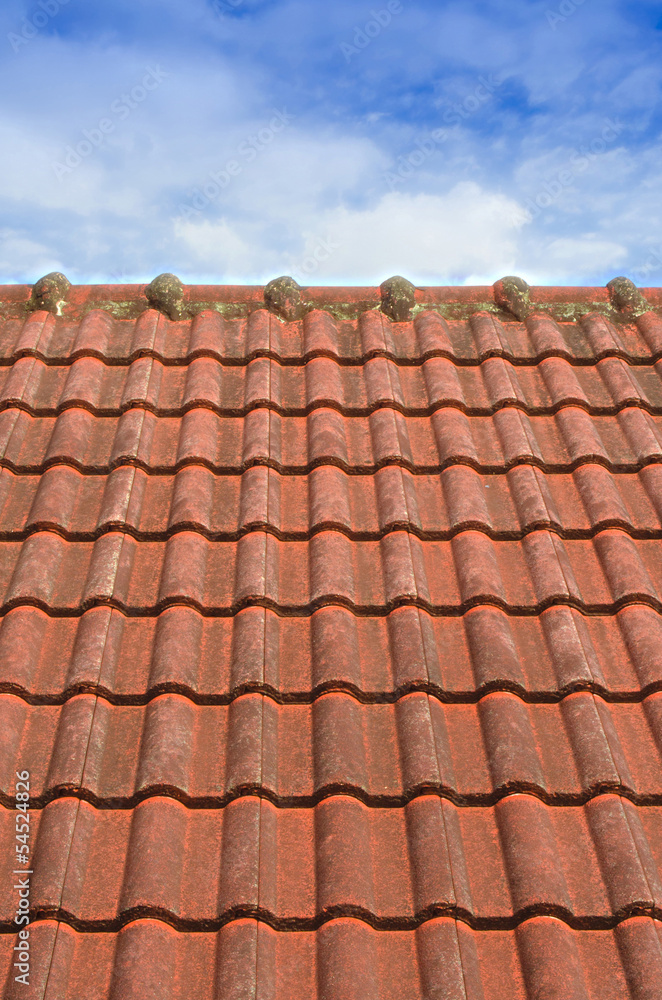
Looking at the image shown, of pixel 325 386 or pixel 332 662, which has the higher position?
pixel 325 386

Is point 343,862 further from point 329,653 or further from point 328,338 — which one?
point 328,338

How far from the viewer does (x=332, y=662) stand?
276cm

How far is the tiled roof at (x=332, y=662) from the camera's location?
2.17 m

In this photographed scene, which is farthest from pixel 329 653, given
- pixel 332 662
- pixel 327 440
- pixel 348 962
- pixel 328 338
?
pixel 328 338

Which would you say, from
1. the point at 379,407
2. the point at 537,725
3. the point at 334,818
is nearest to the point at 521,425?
the point at 379,407

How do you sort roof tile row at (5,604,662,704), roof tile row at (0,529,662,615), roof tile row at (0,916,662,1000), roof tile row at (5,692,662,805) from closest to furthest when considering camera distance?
roof tile row at (0,916,662,1000)
roof tile row at (5,692,662,805)
roof tile row at (5,604,662,704)
roof tile row at (0,529,662,615)

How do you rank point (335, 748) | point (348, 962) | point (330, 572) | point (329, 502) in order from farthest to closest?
1. point (329, 502)
2. point (330, 572)
3. point (335, 748)
4. point (348, 962)

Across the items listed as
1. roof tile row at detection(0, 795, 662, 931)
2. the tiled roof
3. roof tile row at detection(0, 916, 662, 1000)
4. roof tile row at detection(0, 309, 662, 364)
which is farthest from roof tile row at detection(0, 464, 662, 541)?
roof tile row at detection(0, 916, 662, 1000)

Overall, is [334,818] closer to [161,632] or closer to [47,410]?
[161,632]

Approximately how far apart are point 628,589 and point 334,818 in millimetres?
1305

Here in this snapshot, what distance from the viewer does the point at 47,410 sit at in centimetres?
392

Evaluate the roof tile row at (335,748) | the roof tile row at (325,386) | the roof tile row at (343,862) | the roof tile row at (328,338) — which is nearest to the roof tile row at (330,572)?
the roof tile row at (335,748)

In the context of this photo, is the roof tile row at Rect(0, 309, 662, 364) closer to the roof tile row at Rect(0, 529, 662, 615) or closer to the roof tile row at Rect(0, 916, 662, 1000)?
the roof tile row at Rect(0, 529, 662, 615)

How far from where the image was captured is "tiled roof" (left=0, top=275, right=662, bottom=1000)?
2166 mm
